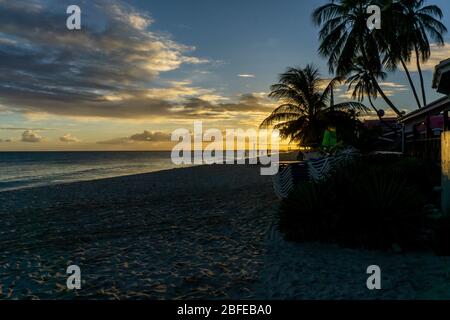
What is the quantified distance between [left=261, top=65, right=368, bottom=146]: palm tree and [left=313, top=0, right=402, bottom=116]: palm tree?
1253 mm

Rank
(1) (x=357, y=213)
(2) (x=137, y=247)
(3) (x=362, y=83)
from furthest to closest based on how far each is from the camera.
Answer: (3) (x=362, y=83) → (2) (x=137, y=247) → (1) (x=357, y=213)

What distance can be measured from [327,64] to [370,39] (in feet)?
9.55

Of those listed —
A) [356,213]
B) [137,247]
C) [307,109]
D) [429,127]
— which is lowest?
[137,247]

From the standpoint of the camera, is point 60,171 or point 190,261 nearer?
point 190,261

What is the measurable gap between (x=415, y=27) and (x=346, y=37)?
471 centimetres

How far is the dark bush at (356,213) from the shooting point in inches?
235

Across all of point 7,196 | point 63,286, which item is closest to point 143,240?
point 63,286

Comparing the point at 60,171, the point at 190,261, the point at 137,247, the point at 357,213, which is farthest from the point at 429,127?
the point at 60,171

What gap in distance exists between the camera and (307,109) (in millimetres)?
24422

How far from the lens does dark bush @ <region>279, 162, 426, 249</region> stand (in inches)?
235

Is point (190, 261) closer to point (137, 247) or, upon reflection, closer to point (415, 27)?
point (137, 247)

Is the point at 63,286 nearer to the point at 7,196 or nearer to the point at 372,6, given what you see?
the point at 7,196

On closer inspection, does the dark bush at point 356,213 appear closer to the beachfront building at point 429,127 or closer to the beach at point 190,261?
the beach at point 190,261

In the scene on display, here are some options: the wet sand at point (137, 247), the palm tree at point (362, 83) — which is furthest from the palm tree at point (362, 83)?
the wet sand at point (137, 247)
